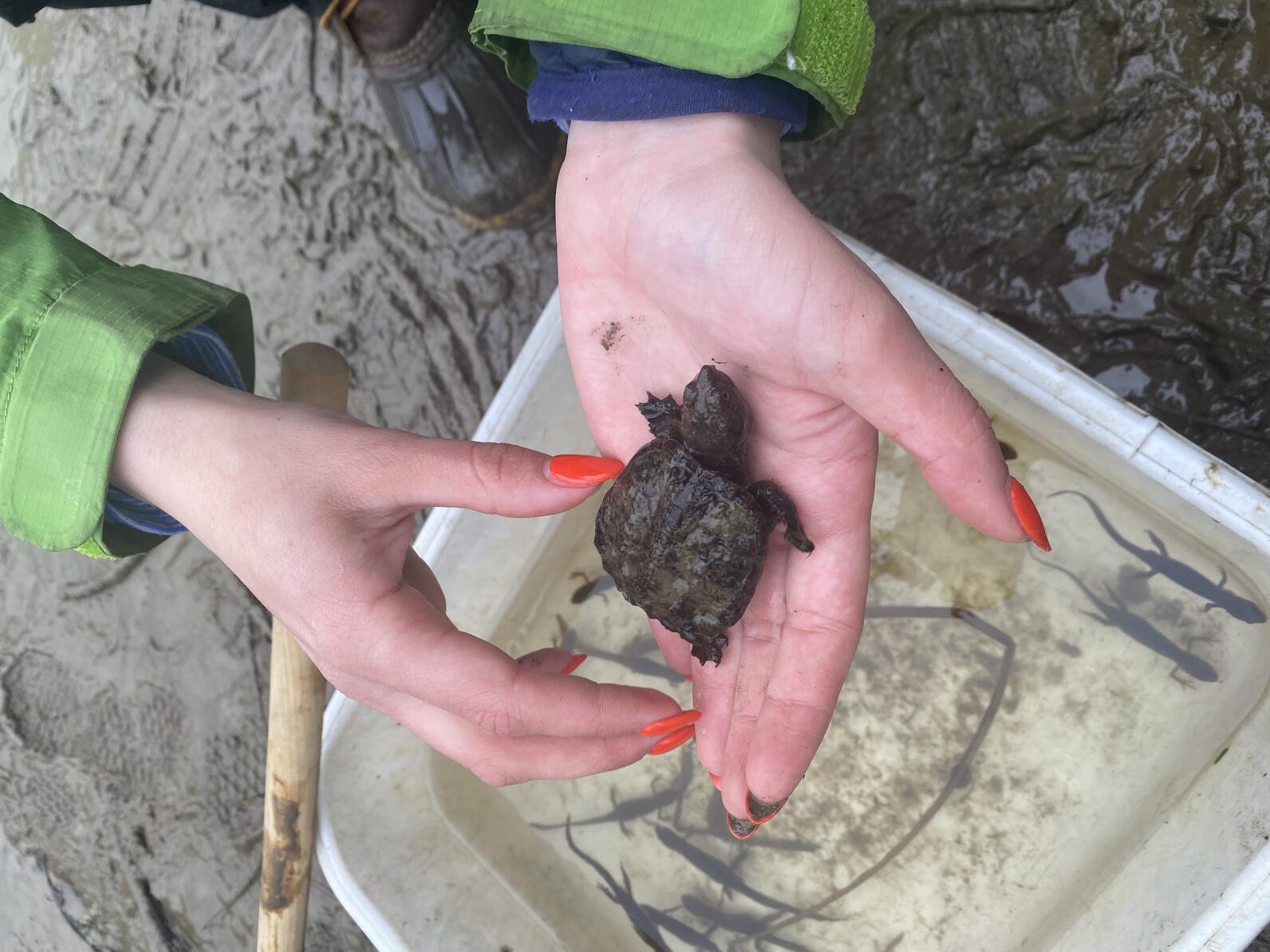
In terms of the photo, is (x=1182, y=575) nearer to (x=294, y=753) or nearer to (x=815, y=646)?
(x=815, y=646)

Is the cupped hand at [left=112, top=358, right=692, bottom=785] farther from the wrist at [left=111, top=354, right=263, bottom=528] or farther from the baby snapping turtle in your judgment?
the baby snapping turtle

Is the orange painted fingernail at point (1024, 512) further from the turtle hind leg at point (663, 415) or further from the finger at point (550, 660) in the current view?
the finger at point (550, 660)

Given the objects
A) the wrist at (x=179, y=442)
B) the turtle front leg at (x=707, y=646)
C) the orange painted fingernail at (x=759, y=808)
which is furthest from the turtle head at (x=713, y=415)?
the wrist at (x=179, y=442)

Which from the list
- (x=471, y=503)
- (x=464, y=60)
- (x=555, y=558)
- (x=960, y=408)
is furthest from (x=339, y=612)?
(x=464, y=60)

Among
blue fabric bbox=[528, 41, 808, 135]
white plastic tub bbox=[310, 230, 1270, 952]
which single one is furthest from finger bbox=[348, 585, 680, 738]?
blue fabric bbox=[528, 41, 808, 135]

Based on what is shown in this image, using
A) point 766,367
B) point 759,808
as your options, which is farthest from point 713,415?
point 759,808

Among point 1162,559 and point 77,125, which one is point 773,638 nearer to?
point 1162,559
